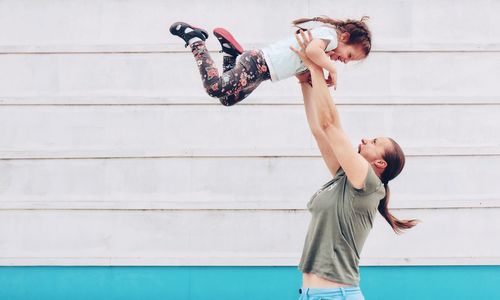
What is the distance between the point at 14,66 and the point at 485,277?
13.1 feet

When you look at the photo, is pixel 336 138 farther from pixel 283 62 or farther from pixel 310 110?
pixel 283 62

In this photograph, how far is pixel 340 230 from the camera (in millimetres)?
2635

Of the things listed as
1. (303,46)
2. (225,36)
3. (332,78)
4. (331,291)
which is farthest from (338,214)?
(225,36)

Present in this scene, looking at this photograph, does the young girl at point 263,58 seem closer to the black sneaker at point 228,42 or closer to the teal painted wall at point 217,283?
the black sneaker at point 228,42

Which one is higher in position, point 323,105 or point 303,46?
point 303,46

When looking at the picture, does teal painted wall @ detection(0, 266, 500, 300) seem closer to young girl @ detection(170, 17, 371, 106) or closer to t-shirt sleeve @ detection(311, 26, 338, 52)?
young girl @ detection(170, 17, 371, 106)

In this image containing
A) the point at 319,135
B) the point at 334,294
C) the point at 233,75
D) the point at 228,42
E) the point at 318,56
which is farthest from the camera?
the point at 228,42

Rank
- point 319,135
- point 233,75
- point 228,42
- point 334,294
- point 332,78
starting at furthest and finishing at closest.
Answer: point 228,42
point 233,75
point 319,135
point 332,78
point 334,294

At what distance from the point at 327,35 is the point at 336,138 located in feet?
2.32

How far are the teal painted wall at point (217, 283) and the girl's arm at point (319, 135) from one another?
197 cm

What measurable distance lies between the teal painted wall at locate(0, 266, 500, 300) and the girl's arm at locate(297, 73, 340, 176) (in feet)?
6.45

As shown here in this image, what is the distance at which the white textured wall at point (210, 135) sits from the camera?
4.80 meters

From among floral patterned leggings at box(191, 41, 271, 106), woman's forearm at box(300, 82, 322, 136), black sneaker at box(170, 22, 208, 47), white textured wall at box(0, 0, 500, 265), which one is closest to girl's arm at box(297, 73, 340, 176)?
woman's forearm at box(300, 82, 322, 136)

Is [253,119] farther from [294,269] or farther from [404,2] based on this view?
[404,2]
